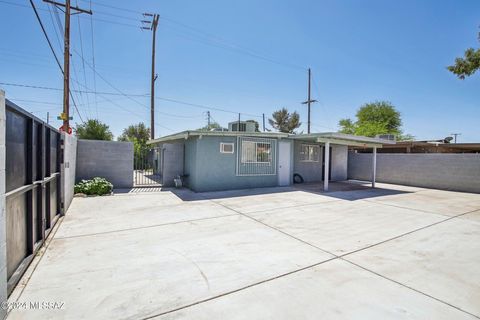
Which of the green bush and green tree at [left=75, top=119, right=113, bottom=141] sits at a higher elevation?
green tree at [left=75, top=119, right=113, bottom=141]

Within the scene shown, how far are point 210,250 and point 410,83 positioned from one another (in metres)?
19.1

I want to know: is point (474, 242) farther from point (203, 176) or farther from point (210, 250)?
point (203, 176)

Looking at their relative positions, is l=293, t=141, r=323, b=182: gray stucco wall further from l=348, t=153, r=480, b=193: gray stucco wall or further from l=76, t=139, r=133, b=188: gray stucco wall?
l=76, t=139, r=133, b=188: gray stucco wall

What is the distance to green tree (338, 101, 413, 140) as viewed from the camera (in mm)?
31444

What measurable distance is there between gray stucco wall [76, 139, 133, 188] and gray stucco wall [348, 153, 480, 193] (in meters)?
13.2

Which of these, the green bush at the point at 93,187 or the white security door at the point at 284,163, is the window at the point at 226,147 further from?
the green bush at the point at 93,187

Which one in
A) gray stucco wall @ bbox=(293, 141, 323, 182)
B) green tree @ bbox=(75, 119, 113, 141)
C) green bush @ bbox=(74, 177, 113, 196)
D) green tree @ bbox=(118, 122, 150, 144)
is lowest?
green bush @ bbox=(74, 177, 113, 196)

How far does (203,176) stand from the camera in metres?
9.42

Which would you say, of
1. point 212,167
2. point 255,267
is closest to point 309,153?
point 212,167

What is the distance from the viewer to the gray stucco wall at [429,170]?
10.6m

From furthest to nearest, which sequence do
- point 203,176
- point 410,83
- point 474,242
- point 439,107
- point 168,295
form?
1. point 439,107
2. point 410,83
3. point 203,176
4. point 474,242
5. point 168,295

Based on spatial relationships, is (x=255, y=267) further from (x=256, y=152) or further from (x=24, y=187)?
(x=256, y=152)

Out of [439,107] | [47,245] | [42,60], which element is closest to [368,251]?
[47,245]

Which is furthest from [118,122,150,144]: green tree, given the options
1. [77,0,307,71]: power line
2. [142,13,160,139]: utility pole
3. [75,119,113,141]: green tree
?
[77,0,307,71]: power line
